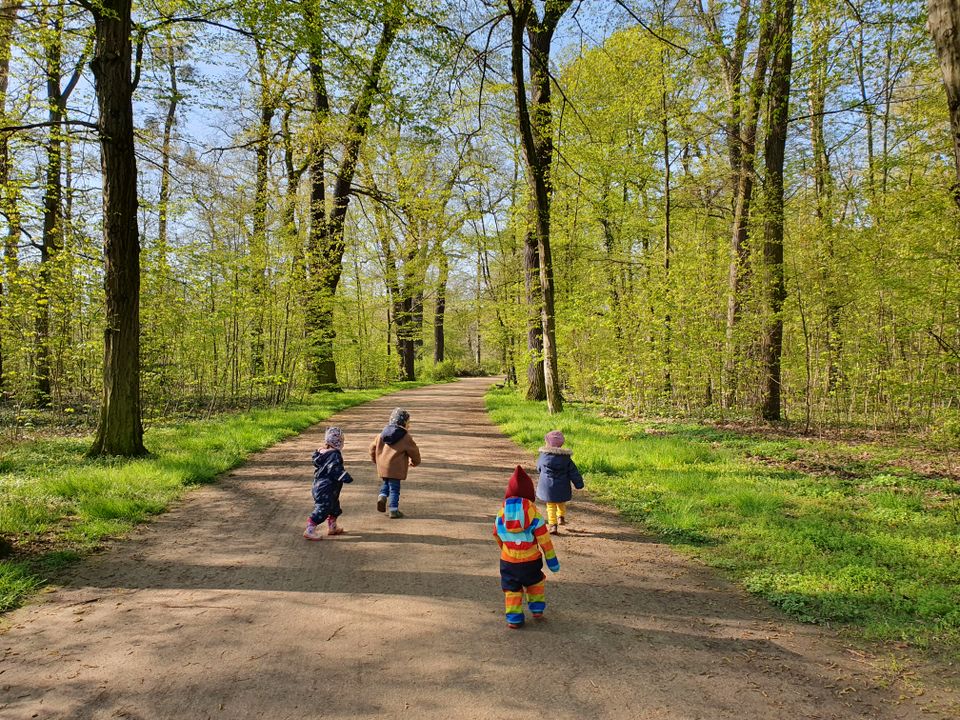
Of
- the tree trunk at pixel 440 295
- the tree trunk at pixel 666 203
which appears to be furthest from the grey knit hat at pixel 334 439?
the tree trunk at pixel 440 295

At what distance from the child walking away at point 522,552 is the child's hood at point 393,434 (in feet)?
8.82

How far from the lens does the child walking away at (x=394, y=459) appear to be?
6023 mm

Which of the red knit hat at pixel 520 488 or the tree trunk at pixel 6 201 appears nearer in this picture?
the red knit hat at pixel 520 488

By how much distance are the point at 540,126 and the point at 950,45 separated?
11.5 metres

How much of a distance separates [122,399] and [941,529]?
1045 cm

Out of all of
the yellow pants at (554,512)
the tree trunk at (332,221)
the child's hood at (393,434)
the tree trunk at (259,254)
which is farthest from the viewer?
the tree trunk at (259,254)

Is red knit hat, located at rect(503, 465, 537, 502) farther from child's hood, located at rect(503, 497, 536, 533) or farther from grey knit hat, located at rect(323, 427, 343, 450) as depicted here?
grey knit hat, located at rect(323, 427, 343, 450)

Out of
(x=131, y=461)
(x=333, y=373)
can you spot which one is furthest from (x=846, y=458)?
(x=333, y=373)

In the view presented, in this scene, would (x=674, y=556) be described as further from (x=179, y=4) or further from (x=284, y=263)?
(x=284, y=263)

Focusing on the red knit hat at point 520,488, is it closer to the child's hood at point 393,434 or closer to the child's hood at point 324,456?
the child's hood at point 324,456

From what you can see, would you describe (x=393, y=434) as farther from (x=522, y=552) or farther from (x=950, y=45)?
(x=950, y=45)

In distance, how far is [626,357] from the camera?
12867 mm

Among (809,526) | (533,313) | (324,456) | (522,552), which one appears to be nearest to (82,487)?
(324,456)

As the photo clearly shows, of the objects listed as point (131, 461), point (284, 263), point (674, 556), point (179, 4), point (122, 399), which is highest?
point (179, 4)
